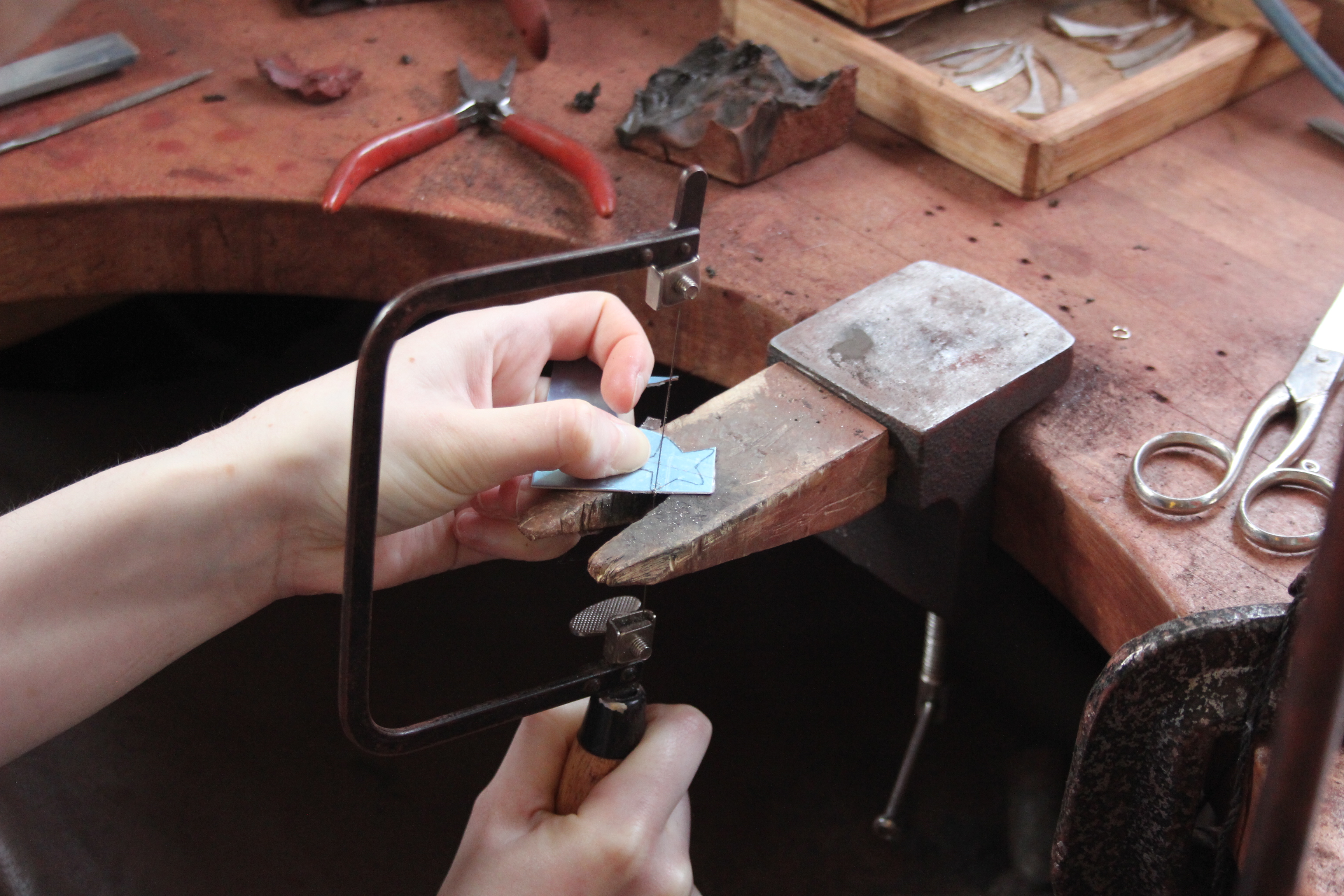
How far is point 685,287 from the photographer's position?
1.76 ft

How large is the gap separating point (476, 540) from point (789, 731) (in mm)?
526

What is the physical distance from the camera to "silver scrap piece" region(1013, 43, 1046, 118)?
1.04 metres

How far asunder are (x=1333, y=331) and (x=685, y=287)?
0.56 m

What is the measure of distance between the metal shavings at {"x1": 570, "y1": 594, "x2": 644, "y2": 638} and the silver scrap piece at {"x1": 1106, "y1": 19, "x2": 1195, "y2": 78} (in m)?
0.84

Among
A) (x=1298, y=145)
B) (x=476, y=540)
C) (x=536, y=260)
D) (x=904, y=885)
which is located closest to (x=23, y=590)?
(x=476, y=540)

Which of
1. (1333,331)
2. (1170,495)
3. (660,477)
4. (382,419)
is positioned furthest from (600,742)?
(1333,331)

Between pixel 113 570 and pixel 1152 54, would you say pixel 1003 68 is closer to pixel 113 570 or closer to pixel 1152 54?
pixel 1152 54

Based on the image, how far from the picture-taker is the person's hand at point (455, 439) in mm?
644

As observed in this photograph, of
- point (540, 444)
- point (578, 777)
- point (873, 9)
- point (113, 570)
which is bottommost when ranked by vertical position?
point (578, 777)

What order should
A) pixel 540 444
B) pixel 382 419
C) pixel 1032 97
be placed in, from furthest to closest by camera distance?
pixel 1032 97
pixel 540 444
pixel 382 419

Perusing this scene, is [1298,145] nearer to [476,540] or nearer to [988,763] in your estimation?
[988,763]

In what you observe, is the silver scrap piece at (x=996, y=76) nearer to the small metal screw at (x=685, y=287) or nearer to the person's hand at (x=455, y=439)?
the person's hand at (x=455, y=439)

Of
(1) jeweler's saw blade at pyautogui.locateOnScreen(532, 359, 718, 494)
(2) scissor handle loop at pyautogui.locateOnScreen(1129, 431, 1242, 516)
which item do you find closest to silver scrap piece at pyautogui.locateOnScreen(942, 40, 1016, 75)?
(2) scissor handle loop at pyautogui.locateOnScreen(1129, 431, 1242, 516)

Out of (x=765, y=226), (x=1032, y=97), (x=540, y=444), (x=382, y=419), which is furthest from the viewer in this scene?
(x=1032, y=97)
